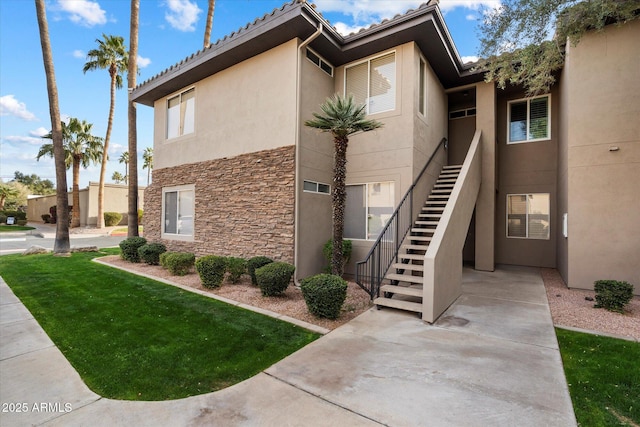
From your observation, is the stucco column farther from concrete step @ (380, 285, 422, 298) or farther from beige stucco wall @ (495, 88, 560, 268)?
concrete step @ (380, 285, 422, 298)

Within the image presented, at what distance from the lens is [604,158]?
7.47m

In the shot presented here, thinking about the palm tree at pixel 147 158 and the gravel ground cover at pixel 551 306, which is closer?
the gravel ground cover at pixel 551 306

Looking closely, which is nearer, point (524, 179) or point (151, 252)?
point (151, 252)

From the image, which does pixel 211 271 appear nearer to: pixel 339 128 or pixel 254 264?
pixel 254 264

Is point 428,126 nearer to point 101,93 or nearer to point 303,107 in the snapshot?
point 303,107

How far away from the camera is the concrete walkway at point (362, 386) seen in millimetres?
2828

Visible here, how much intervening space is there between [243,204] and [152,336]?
16.1 ft

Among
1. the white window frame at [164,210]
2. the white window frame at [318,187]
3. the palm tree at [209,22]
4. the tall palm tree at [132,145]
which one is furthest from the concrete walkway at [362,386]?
the palm tree at [209,22]

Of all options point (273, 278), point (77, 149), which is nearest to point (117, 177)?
point (77, 149)

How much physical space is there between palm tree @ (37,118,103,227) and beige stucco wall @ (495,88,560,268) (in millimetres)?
30155

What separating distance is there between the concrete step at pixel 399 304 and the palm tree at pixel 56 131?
496 inches

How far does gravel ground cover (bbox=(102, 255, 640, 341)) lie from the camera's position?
17.3 feet

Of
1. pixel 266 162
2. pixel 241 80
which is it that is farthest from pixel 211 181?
pixel 241 80

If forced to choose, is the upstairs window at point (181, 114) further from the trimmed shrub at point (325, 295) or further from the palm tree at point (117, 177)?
the palm tree at point (117, 177)
